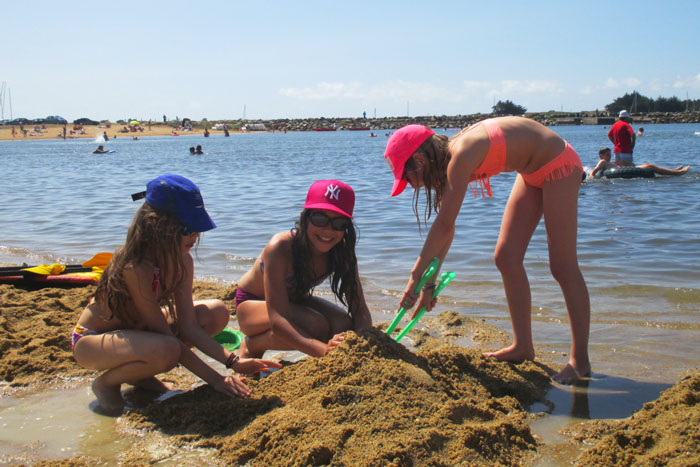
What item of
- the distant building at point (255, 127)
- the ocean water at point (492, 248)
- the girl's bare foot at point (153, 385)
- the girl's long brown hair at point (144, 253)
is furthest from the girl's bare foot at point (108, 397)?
the distant building at point (255, 127)

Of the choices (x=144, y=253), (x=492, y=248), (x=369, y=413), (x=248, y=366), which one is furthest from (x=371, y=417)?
(x=492, y=248)

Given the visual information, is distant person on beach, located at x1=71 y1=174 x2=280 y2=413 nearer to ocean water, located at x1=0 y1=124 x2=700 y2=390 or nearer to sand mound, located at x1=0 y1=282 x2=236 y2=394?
sand mound, located at x1=0 y1=282 x2=236 y2=394

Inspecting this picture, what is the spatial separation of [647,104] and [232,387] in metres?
93.1

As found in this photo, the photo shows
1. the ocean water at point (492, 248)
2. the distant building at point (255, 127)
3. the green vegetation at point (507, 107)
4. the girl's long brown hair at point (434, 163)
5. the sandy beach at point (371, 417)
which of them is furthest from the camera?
the distant building at point (255, 127)

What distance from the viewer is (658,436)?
2.11 metres

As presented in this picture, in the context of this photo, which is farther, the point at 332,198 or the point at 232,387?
the point at 332,198

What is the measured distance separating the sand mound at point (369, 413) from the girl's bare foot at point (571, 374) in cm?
7

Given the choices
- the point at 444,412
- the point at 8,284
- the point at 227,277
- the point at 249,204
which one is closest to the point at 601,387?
the point at 444,412

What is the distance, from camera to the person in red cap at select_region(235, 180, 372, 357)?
10.1 feet

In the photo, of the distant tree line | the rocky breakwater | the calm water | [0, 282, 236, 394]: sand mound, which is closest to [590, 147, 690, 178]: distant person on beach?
the calm water

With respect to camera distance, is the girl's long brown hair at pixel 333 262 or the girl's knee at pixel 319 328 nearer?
the girl's long brown hair at pixel 333 262

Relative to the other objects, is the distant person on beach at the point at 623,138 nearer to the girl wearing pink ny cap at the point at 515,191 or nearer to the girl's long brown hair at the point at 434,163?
the girl wearing pink ny cap at the point at 515,191

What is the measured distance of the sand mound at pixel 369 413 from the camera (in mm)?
2180

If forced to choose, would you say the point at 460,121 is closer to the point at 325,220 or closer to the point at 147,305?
the point at 325,220
